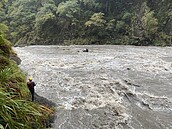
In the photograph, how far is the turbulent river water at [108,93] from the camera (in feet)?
31.6

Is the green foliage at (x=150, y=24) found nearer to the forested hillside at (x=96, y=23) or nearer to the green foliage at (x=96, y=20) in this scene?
the forested hillside at (x=96, y=23)

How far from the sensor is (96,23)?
43.7m

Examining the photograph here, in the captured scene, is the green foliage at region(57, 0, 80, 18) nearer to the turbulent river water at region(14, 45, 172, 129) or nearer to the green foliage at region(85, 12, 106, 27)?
the green foliage at region(85, 12, 106, 27)

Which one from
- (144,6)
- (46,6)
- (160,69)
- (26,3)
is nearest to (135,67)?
(160,69)

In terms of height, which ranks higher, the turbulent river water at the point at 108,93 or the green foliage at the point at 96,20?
the green foliage at the point at 96,20

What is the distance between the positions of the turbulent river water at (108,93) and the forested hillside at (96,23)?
20.6m

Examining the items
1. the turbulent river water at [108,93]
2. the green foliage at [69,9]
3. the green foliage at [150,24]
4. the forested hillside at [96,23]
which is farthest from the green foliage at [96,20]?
the turbulent river water at [108,93]

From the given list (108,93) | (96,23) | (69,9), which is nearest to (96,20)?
(96,23)

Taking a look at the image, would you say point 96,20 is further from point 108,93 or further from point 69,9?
point 108,93

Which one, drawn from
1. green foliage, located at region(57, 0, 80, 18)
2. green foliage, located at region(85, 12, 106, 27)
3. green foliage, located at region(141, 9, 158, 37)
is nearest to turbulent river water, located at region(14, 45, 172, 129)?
green foliage, located at region(141, 9, 158, 37)

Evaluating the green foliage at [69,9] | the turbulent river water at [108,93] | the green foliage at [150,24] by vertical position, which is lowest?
the turbulent river water at [108,93]

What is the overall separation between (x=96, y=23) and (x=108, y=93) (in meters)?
32.0

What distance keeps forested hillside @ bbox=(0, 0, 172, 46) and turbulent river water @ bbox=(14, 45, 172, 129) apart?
A: 809 inches

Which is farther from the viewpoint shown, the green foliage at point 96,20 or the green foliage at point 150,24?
the green foliage at point 96,20
